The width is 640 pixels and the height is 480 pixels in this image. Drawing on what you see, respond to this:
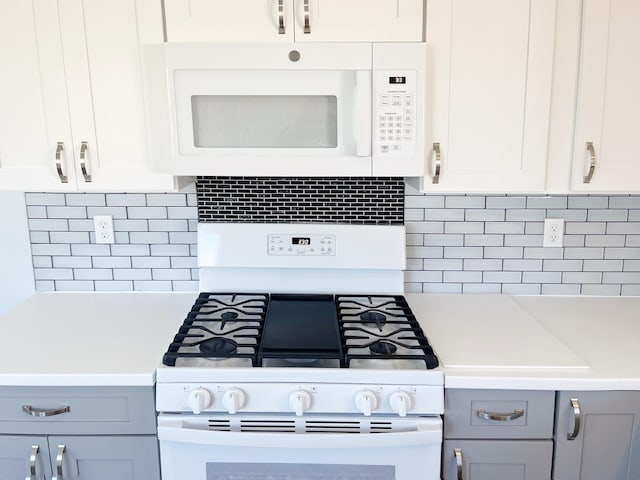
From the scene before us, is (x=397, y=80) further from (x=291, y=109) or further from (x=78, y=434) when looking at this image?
(x=78, y=434)

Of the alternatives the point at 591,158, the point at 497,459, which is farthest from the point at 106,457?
the point at 591,158

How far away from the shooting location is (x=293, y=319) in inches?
68.7

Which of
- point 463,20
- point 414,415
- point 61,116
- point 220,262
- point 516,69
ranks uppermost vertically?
point 463,20

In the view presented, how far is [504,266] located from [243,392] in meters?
1.15

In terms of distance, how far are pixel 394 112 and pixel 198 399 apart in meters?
0.97

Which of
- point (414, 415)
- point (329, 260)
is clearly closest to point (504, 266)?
point (329, 260)

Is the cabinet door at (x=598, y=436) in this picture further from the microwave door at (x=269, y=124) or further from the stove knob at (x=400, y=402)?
the microwave door at (x=269, y=124)

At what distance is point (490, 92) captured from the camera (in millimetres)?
1598

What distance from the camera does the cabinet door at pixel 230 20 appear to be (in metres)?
1.55

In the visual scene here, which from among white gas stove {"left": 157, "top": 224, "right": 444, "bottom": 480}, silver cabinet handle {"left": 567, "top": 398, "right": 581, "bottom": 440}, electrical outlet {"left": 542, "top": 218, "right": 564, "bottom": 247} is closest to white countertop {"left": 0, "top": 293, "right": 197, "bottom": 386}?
white gas stove {"left": 157, "top": 224, "right": 444, "bottom": 480}

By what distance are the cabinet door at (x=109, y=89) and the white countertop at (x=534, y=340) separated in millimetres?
1020

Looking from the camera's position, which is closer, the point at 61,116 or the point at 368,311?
the point at 61,116

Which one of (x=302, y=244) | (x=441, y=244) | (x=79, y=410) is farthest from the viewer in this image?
(x=441, y=244)

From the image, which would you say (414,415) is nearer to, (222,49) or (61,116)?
(222,49)
